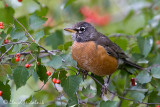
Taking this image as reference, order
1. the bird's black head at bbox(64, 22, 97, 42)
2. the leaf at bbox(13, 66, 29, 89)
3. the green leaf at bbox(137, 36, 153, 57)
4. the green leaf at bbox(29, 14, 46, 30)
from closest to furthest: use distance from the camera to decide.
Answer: the leaf at bbox(13, 66, 29, 89) < the green leaf at bbox(29, 14, 46, 30) < the green leaf at bbox(137, 36, 153, 57) < the bird's black head at bbox(64, 22, 97, 42)

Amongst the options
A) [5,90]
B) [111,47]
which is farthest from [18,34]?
[111,47]

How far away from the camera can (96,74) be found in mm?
3174

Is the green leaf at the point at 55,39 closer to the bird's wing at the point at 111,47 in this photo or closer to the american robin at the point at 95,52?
the american robin at the point at 95,52

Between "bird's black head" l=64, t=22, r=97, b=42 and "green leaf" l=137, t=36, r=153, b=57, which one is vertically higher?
"bird's black head" l=64, t=22, r=97, b=42

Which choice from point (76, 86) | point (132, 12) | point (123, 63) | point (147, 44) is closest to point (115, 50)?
point (123, 63)

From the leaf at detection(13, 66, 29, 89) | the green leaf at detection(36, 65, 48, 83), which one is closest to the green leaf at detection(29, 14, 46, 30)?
the green leaf at detection(36, 65, 48, 83)

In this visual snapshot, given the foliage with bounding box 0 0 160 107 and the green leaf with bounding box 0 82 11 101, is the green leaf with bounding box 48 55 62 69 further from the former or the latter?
the green leaf with bounding box 0 82 11 101

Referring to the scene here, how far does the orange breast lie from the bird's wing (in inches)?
5.2

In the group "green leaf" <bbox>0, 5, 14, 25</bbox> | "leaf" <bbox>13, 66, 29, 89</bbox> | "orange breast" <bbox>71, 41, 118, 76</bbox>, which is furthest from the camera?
"orange breast" <bbox>71, 41, 118, 76</bbox>

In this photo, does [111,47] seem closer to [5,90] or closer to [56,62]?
[56,62]

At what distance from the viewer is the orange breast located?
310cm

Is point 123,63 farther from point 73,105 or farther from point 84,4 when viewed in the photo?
point 84,4

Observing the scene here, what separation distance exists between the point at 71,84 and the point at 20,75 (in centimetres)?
44

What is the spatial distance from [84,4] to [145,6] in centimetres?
125
